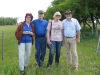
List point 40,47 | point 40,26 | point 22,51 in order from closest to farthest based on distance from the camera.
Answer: point 22,51, point 40,26, point 40,47

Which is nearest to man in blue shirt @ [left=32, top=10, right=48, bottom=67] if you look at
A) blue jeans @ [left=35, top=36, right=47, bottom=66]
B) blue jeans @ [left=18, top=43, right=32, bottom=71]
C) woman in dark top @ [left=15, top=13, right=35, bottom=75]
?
blue jeans @ [left=35, top=36, right=47, bottom=66]

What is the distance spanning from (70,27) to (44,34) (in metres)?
0.85

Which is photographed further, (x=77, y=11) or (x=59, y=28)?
(x=77, y=11)

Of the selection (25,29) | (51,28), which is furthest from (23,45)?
(51,28)

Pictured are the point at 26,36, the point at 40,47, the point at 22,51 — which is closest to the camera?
the point at 22,51

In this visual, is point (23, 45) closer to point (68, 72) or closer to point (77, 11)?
point (68, 72)

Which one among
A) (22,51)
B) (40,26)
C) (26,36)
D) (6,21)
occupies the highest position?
(6,21)

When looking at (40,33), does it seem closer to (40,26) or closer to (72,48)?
(40,26)

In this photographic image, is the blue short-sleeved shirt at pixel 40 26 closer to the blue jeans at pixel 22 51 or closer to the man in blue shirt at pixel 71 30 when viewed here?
the blue jeans at pixel 22 51

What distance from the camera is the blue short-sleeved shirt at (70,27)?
25.3ft

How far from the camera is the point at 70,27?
25.3 ft

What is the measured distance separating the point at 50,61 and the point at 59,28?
3.83 feet

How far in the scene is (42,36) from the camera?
7746 millimetres

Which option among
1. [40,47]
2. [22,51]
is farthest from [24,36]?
[40,47]
